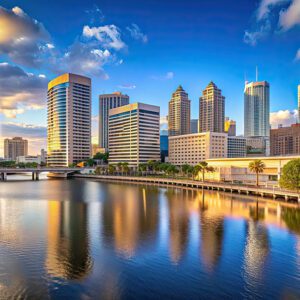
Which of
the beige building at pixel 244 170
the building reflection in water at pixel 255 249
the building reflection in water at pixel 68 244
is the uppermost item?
the beige building at pixel 244 170

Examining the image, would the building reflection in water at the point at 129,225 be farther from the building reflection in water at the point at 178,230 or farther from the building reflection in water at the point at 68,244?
the building reflection in water at the point at 68,244

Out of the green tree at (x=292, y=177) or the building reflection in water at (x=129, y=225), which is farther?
the green tree at (x=292, y=177)

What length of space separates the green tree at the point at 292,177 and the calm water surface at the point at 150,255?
16.1 metres

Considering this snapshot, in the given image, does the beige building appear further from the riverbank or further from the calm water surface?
the calm water surface

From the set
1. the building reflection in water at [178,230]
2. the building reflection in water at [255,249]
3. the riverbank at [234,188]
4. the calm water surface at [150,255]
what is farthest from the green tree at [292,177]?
the building reflection in water at [178,230]

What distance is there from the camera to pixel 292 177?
80.1 meters

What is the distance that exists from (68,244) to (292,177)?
63674 millimetres

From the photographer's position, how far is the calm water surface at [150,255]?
92.5 feet

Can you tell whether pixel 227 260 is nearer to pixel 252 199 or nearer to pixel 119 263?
pixel 119 263

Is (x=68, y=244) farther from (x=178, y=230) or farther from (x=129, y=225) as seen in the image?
(x=178, y=230)

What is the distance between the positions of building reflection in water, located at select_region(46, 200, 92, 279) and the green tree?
5568 cm

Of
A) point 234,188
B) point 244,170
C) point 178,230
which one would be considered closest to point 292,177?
point 234,188

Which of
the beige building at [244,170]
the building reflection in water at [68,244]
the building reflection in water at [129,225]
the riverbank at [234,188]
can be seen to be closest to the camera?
the building reflection in water at [68,244]

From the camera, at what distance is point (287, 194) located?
266 feet
